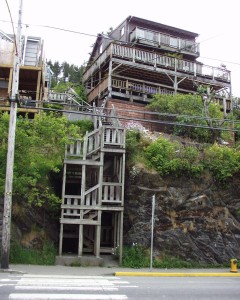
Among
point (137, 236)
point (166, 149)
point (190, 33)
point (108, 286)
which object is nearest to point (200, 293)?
point (108, 286)

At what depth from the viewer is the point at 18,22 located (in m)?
14.0

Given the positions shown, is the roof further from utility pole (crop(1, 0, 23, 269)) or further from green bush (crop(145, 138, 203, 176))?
utility pole (crop(1, 0, 23, 269))

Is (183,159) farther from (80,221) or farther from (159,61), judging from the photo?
(159,61)

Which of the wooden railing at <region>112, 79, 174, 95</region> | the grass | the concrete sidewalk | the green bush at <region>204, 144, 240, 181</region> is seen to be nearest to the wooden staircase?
the grass

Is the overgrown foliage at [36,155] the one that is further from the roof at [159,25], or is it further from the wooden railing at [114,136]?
the roof at [159,25]

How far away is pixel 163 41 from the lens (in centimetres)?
3284

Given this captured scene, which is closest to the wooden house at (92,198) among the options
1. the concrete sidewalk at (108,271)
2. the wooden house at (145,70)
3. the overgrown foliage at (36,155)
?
the overgrown foliage at (36,155)

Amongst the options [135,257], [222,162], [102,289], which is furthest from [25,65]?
[102,289]

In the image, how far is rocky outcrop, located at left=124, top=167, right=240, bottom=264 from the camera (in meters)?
15.9

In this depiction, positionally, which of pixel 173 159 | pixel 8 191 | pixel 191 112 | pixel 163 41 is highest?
pixel 163 41

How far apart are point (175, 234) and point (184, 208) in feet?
3.91

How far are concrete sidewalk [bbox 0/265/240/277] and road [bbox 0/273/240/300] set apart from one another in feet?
3.30

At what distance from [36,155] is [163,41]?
70.2 ft

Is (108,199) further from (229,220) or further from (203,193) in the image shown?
(229,220)
